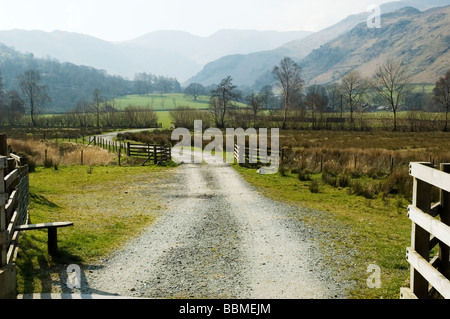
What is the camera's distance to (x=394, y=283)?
277 inches

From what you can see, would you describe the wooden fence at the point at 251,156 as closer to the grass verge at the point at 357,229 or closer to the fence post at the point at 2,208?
the grass verge at the point at 357,229

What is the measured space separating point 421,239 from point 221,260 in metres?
4.45

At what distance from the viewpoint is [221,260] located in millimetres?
8445

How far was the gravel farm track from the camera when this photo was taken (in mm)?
6754

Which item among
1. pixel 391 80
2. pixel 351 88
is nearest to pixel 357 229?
pixel 391 80

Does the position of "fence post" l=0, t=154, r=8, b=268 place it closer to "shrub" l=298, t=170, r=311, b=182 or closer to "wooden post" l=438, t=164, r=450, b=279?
"wooden post" l=438, t=164, r=450, b=279

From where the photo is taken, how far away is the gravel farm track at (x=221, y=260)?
6754 millimetres

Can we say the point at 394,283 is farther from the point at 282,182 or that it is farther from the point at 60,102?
the point at 60,102

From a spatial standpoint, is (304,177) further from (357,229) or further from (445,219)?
(445,219)

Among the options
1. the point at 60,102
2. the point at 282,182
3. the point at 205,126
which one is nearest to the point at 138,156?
the point at 282,182

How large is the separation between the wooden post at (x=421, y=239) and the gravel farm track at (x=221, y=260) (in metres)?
1.80
